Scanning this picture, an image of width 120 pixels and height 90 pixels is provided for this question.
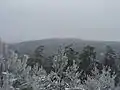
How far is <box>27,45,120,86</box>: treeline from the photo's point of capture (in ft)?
7.32

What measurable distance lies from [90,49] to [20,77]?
2.48 feet

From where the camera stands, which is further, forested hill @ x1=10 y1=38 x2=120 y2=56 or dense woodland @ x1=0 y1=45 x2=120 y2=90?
dense woodland @ x1=0 y1=45 x2=120 y2=90

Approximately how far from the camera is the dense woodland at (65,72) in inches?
87.0

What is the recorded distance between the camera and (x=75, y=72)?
→ 229 centimetres

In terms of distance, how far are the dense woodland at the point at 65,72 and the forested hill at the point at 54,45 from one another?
0.05m

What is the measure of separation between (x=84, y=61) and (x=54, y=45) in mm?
359

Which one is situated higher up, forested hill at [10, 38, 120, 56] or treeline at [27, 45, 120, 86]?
forested hill at [10, 38, 120, 56]

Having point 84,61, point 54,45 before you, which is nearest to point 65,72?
point 84,61

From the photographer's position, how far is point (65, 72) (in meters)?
2.32

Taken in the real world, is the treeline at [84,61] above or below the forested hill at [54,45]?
below

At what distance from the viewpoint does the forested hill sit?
2098 millimetres

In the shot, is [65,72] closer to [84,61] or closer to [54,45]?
[84,61]

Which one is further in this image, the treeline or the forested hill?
the treeline

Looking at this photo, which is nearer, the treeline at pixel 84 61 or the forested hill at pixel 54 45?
the forested hill at pixel 54 45
